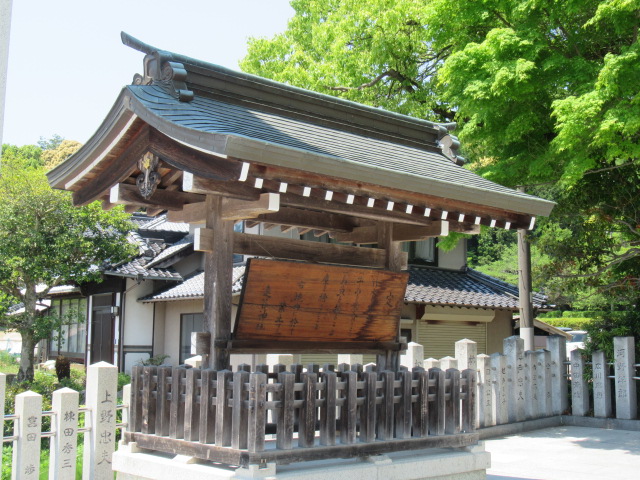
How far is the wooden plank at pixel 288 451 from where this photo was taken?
6.44 meters

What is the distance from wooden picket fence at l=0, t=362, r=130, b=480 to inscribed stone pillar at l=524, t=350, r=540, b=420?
845cm

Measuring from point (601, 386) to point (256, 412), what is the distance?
31.8 ft

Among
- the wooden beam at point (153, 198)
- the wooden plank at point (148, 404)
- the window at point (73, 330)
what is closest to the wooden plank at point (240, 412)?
the wooden plank at point (148, 404)

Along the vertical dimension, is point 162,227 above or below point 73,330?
above

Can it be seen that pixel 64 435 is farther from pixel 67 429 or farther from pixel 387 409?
pixel 387 409

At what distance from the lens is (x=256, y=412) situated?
20.8 ft

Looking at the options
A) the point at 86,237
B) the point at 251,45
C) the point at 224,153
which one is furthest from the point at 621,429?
the point at 251,45

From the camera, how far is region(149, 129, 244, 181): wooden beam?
6.32 m

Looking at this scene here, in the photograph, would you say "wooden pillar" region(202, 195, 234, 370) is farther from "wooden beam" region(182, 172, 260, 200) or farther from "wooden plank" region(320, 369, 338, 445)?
"wooden plank" region(320, 369, 338, 445)

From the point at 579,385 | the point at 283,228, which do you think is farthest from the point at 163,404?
the point at 579,385

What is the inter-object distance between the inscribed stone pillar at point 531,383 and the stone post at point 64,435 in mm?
9241

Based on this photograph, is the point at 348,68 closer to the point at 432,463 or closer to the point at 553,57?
the point at 553,57

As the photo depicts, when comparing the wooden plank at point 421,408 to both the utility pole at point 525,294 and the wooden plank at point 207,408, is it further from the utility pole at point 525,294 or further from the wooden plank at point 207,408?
the utility pole at point 525,294

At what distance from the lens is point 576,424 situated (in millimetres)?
14008
